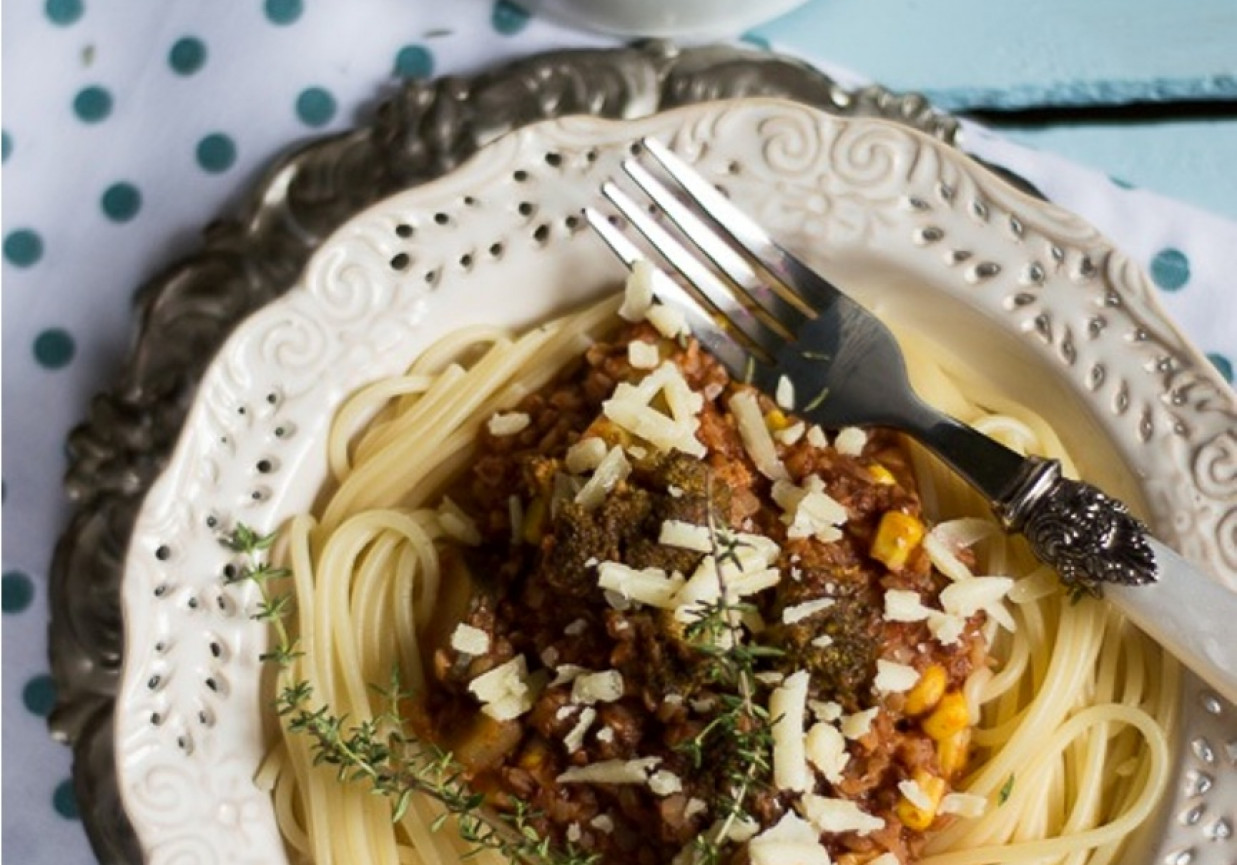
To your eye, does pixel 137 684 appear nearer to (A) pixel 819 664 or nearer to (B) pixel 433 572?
(B) pixel 433 572

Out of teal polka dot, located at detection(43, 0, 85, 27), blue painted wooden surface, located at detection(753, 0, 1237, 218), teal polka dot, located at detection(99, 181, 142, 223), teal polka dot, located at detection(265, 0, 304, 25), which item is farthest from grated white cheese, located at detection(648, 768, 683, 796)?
teal polka dot, located at detection(43, 0, 85, 27)

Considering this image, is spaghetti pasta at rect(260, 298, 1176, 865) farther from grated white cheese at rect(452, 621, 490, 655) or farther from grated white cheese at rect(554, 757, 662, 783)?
grated white cheese at rect(554, 757, 662, 783)

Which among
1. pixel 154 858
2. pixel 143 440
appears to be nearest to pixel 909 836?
pixel 154 858

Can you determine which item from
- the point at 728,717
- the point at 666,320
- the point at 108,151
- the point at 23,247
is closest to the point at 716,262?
the point at 666,320

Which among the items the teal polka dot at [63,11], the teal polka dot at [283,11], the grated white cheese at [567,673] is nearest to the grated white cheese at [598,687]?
the grated white cheese at [567,673]

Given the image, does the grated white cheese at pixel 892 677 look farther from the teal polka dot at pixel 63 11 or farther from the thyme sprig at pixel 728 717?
the teal polka dot at pixel 63 11

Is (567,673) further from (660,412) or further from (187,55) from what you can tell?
(187,55)
